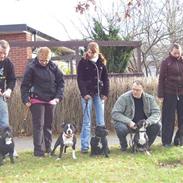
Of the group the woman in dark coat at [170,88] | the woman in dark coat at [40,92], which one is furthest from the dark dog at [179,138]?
the woman in dark coat at [40,92]

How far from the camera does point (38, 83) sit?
340 inches

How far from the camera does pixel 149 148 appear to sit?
9.13 metres

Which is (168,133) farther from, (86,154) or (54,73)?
(54,73)

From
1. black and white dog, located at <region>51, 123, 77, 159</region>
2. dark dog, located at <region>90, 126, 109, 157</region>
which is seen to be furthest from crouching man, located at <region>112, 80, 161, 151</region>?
black and white dog, located at <region>51, 123, 77, 159</region>

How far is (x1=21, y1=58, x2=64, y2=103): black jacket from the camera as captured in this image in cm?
859

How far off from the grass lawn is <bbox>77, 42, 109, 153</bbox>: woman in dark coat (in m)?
0.62

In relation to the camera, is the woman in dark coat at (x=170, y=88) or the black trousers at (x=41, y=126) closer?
the black trousers at (x=41, y=126)

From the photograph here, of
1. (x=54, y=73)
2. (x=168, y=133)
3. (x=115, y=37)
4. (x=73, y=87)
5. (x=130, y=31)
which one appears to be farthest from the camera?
(x=130, y=31)

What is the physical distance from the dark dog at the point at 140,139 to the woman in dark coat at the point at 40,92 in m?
1.50

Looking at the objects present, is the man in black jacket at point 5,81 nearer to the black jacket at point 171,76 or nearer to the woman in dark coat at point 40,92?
the woman in dark coat at point 40,92

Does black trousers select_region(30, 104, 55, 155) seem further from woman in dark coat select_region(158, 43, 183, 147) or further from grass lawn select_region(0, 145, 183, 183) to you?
woman in dark coat select_region(158, 43, 183, 147)

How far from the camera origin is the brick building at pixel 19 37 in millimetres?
19394

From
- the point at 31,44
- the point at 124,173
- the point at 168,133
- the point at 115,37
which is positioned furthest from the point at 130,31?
the point at 124,173

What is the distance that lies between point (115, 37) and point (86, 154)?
8840 millimetres
